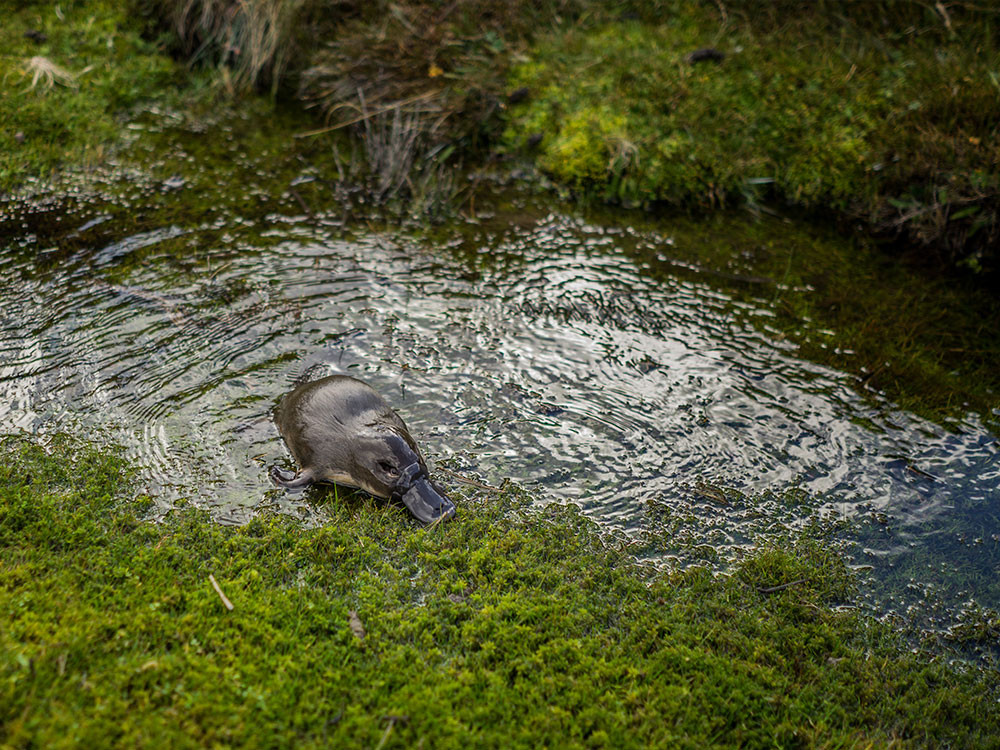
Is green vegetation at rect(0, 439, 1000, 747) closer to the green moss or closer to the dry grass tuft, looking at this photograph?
the green moss

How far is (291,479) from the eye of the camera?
372 centimetres

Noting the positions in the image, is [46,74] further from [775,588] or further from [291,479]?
[775,588]

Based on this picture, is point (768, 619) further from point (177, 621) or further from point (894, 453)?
point (177, 621)

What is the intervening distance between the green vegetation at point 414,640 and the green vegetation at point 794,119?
4.38 metres

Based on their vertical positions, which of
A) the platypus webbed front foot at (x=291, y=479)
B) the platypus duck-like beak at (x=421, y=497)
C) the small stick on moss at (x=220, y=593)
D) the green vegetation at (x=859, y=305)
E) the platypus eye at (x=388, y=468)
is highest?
the green vegetation at (x=859, y=305)

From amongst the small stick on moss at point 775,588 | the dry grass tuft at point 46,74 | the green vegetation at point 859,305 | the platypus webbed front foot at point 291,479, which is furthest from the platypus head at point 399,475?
the dry grass tuft at point 46,74

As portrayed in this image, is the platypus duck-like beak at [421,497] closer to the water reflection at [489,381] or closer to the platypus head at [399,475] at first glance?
the platypus head at [399,475]

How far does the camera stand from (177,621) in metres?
2.88

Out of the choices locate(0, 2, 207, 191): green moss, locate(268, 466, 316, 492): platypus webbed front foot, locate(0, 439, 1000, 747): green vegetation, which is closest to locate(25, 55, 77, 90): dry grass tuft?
locate(0, 2, 207, 191): green moss

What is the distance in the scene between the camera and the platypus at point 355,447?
3594 millimetres

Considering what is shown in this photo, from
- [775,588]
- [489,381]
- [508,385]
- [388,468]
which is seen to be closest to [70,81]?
[489,381]

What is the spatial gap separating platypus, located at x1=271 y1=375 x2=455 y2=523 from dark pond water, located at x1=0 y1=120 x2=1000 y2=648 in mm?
178

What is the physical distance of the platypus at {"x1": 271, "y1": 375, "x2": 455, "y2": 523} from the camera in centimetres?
359

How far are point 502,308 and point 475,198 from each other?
2.00 m
